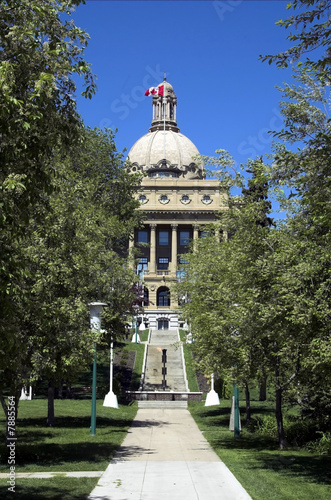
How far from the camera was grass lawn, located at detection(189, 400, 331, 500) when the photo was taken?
41.9ft

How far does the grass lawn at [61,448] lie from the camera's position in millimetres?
12658

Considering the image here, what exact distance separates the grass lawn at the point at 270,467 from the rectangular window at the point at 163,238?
245ft

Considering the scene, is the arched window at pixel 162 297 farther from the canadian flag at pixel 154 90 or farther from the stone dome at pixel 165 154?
the canadian flag at pixel 154 90

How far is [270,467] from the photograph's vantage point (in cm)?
1603

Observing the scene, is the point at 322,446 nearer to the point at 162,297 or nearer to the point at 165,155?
the point at 162,297

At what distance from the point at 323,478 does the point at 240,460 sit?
2.94 m

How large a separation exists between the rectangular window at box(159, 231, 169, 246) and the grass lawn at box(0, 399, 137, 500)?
2706 inches

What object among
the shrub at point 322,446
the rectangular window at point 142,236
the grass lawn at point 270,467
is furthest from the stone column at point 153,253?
the shrub at point 322,446

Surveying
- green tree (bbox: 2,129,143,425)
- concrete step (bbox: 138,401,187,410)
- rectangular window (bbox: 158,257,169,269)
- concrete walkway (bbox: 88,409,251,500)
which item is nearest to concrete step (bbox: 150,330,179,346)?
concrete step (bbox: 138,401,187,410)

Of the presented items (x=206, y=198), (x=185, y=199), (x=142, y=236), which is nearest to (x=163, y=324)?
(x=142, y=236)

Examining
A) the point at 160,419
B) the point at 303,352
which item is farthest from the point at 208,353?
the point at 303,352

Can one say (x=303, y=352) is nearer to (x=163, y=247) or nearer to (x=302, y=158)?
(x=302, y=158)

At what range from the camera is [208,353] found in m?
25.9

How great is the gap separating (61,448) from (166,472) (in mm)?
4731
